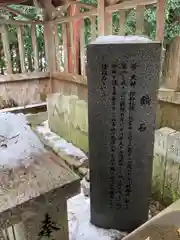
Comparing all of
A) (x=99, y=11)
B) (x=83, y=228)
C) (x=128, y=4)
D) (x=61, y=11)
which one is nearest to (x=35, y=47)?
(x=61, y=11)

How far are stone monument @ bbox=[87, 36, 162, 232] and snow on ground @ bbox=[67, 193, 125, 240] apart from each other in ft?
0.27

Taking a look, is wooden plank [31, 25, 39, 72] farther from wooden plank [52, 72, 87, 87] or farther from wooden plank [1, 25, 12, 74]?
wooden plank [1, 25, 12, 74]

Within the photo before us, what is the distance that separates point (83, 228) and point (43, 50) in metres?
4.61

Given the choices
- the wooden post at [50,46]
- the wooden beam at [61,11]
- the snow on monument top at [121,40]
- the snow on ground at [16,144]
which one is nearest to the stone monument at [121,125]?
the snow on monument top at [121,40]

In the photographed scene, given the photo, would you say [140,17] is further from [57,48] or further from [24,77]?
[24,77]

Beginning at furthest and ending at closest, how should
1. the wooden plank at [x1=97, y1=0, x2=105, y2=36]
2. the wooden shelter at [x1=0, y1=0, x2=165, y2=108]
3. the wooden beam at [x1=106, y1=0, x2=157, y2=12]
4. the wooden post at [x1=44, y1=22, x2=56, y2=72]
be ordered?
the wooden post at [x1=44, y1=22, x2=56, y2=72]
the wooden shelter at [x1=0, y1=0, x2=165, y2=108]
the wooden plank at [x1=97, y1=0, x2=105, y2=36]
the wooden beam at [x1=106, y1=0, x2=157, y2=12]

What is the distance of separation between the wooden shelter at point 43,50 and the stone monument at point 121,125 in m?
2.38

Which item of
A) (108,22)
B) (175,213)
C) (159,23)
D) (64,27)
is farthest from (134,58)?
(64,27)

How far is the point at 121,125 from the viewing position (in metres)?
1.94

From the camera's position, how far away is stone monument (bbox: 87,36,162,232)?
1.74 m

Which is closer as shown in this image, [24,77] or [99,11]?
[99,11]

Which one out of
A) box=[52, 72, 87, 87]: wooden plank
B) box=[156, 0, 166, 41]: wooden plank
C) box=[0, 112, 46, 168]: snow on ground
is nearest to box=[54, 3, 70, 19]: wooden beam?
box=[52, 72, 87, 87]: wooden plank

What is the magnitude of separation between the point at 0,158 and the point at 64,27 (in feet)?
13.2

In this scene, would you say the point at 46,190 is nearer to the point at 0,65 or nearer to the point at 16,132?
the point at 16,132
